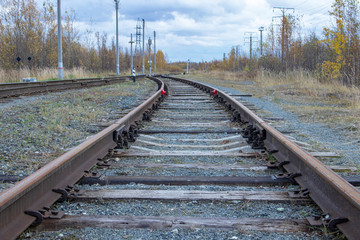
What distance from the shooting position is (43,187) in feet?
7.51

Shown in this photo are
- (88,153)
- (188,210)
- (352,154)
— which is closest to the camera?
(188,210)

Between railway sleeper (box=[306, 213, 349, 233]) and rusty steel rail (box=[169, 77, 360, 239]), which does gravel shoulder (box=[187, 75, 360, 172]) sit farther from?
railway sleeper (box=[306, 213, 349, 233])

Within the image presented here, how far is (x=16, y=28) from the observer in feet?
78.7

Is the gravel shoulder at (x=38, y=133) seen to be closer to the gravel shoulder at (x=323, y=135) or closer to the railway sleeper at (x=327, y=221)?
the railway sleeper at (x=327, y=221)

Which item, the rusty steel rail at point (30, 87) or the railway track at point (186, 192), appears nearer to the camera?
the railway track at point (186, 192)

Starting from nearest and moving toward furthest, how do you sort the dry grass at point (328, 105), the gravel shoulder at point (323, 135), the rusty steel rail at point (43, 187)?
the rusty steel rail at point (43, 187) → the gravel shoulder at point (323, 135) → the dry grass at point (328, 105)

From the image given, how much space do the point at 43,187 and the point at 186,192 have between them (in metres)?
0.96

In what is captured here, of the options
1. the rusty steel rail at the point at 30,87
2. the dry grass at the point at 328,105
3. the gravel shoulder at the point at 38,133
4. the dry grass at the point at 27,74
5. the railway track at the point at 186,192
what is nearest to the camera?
the railway track at the point at 186,192

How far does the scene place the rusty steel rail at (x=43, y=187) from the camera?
1857 millimetres

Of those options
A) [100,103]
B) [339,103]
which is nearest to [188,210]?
[100,103]

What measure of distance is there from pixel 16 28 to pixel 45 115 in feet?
67.8

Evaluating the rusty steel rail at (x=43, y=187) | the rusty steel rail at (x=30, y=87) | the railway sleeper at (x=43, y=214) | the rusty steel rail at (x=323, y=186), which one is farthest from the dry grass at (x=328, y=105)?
the rusty steel rail at (x=30, y=87)

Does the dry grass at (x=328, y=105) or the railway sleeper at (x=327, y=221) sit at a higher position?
the dry grass at (x=328, y=105)

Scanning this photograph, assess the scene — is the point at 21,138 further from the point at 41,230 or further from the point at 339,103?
the point at 339,103
